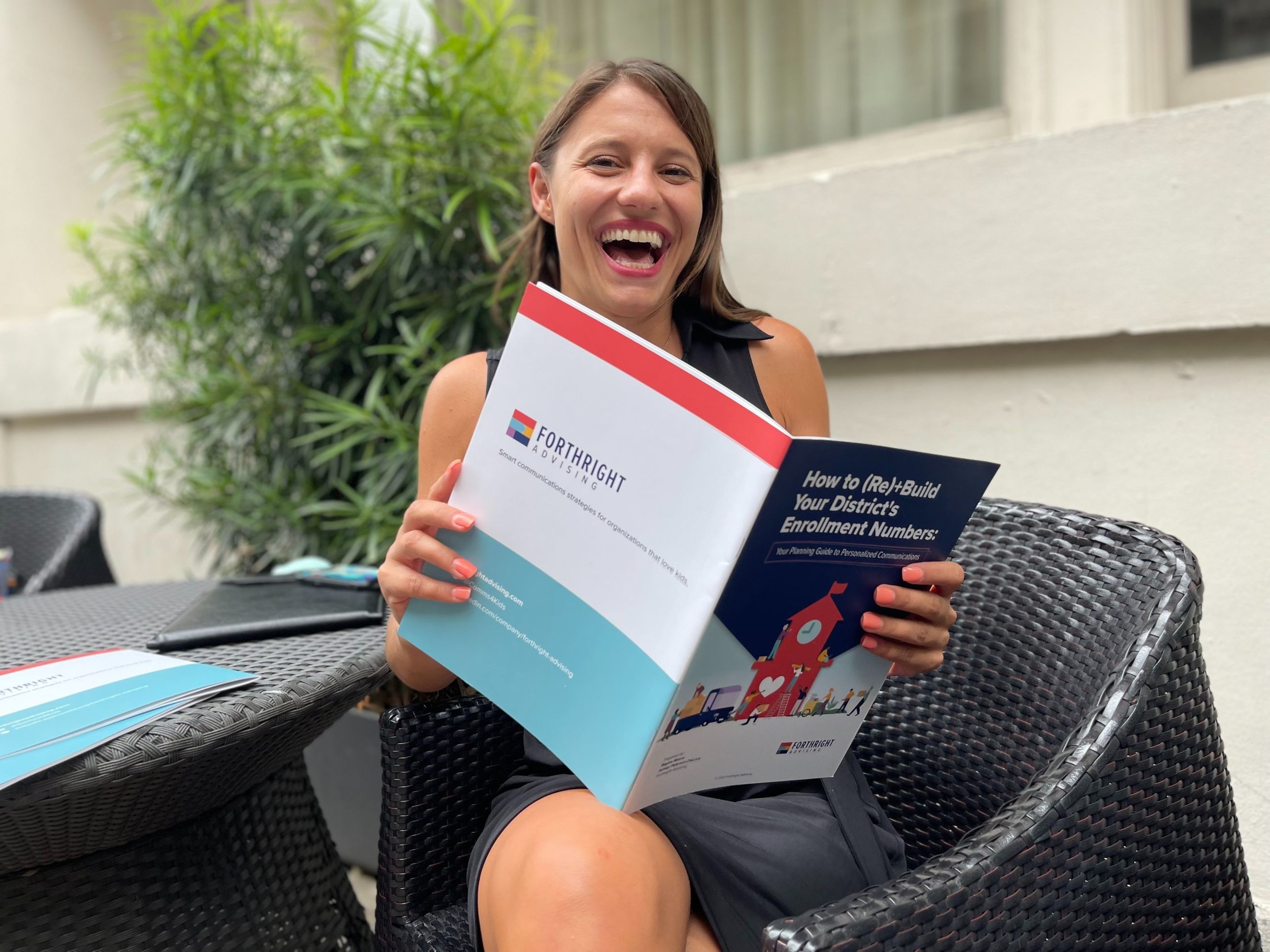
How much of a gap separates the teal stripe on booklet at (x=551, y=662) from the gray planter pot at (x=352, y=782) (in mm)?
1202

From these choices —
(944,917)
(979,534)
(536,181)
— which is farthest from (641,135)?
(944,917)

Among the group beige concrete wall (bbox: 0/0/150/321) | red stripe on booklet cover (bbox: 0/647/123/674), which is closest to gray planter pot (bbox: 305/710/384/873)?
red stripe on booklet cover (bbox: 0/647/123/674)

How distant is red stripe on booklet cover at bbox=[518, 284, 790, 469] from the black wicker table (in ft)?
1.78

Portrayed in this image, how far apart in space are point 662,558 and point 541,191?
75 cm

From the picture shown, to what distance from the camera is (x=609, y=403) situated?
0.88 m

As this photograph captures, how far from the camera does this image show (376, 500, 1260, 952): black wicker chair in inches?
32.4

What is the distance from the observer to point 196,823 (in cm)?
132

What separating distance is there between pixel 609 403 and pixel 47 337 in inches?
163

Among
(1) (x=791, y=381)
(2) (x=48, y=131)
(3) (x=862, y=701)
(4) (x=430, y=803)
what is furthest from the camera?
(2) (x=48, y=131)

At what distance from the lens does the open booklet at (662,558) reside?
82cm

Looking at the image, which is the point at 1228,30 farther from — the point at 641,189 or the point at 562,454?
the point at 562,454

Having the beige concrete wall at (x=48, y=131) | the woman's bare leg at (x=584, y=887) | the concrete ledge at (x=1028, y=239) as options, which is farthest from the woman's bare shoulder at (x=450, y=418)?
the beige concrete wall at (x=48, y=131)

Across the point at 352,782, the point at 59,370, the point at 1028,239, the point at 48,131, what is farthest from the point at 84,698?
the point at 48,131

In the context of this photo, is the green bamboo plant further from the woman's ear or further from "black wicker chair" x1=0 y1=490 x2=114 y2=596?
the woman's ear
